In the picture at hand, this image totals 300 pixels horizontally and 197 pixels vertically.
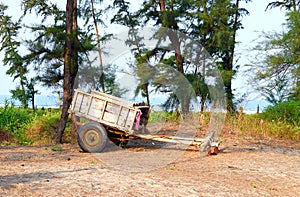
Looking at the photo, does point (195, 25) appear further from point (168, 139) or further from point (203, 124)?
point (168, 139)

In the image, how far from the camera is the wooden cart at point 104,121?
9.15 metres

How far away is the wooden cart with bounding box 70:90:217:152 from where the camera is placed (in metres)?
9.15

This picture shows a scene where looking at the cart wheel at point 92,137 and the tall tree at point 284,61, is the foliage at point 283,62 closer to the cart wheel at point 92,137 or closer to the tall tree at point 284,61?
the tall tree at point 284,61

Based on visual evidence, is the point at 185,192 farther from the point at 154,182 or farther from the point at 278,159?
the point at 278,159

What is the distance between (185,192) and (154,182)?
70 centimetres

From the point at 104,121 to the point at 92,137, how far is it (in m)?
0.46

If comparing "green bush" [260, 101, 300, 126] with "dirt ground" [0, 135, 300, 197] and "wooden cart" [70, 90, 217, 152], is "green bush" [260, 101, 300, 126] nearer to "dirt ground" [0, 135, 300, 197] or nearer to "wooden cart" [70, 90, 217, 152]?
"dirt ground" [0, 135, 300, 197]

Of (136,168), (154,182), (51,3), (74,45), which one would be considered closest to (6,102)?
(51,3)

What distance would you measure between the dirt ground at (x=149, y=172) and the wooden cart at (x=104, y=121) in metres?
0.37

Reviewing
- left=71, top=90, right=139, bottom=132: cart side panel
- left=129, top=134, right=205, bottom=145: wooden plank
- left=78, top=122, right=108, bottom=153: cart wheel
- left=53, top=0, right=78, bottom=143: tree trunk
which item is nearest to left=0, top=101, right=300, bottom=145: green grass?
left=53, top=0, right=78, bottom=143: tree trunk

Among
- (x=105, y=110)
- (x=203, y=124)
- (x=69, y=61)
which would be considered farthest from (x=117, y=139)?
(x=203, y=124)

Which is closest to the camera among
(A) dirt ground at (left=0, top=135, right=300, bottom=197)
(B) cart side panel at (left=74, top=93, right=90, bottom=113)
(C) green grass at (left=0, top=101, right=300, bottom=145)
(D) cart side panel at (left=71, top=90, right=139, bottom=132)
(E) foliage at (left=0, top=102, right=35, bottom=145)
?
(A) dirt ground at (left=0, top=135, right=300, bottom=197)

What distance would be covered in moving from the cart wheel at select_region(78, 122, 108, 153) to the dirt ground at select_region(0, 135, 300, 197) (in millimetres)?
308

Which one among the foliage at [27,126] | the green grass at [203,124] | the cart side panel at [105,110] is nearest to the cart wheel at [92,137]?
the cart side panel at [105,110]
